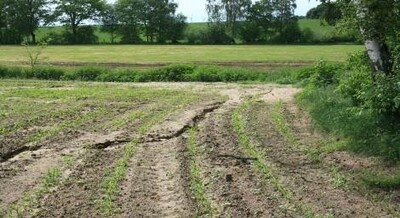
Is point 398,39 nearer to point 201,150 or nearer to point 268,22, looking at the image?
point 201,150

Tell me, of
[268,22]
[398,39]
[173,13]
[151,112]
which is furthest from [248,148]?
[173,13]

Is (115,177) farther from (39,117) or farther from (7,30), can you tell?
(7,30)

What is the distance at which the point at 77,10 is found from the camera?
293 ft

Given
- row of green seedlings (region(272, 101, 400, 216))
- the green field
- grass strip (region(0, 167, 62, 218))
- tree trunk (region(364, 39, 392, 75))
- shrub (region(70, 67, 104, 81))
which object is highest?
tree trunk (region(364, 39, 392, 75))

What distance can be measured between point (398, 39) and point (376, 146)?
7.45ft

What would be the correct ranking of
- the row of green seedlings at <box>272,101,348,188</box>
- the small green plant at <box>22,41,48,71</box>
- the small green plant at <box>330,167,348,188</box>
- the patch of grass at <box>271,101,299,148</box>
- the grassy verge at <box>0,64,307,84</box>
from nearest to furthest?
the small green plant at <box>330,167,348,188</box> < the row of green seedlings at <box>272,101,348,188</box> < the patch of grass at <box>271,101,299,148</box> < the grassy verge at <box>0,64,307,84</box> < the small green plant at <box>22,41,48,71</box>

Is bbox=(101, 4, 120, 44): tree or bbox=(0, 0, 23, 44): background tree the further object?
bbox=(101, 4, 120, 44): tree

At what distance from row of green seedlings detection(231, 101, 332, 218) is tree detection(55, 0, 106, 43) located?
76909mm

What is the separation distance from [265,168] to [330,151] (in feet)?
5.70

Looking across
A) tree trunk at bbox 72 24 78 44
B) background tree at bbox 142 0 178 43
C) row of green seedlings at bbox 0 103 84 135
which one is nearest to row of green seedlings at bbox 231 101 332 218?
row of green seedlings at bbox 0 103 84 135

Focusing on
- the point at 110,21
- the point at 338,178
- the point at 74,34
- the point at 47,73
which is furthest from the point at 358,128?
the point at 110,21

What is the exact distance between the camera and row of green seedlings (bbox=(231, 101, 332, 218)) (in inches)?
259

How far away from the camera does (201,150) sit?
9.70 metres

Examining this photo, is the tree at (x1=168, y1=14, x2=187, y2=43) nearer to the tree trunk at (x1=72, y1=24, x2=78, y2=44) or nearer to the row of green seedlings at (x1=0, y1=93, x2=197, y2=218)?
the tree trunk at (x1=72, y1=24, x2=78, y2=44)
